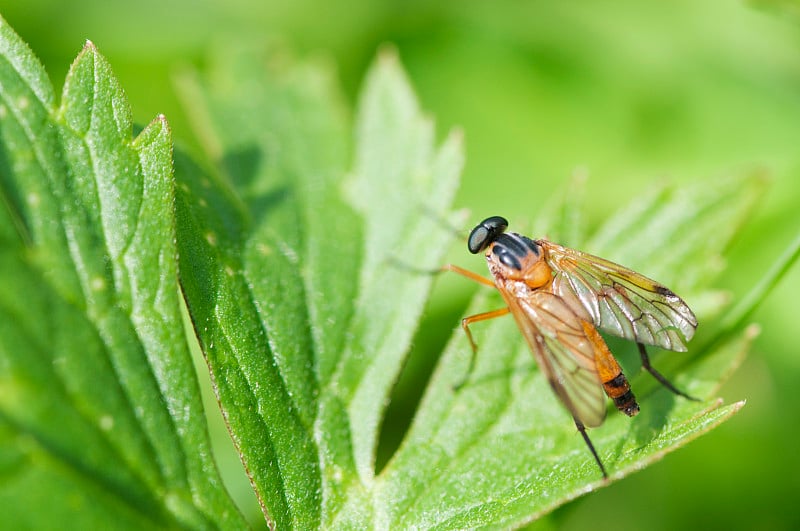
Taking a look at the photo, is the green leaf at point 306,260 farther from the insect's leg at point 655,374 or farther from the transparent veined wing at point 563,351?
the insect's leg at point 655,374

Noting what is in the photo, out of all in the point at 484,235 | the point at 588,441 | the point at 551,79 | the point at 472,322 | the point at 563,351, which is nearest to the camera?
the point at 588,441

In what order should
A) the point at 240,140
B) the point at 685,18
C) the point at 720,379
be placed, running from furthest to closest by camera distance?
the point at 685,18 < the point at 240,140 < the point at 720,379

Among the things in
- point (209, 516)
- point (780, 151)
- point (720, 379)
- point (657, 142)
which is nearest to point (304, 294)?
point (209, 516)

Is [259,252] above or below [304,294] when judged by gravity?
above

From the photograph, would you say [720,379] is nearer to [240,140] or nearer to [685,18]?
[240,140]

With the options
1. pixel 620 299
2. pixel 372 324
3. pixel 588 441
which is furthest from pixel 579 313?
pixel 372 324

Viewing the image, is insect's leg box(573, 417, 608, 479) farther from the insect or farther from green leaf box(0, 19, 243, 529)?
green leaf box(0, 19, 243, 529)

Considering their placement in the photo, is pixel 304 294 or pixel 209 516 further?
pixel 304 294

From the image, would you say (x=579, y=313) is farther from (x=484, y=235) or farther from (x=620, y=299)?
(x=484, y=235)
